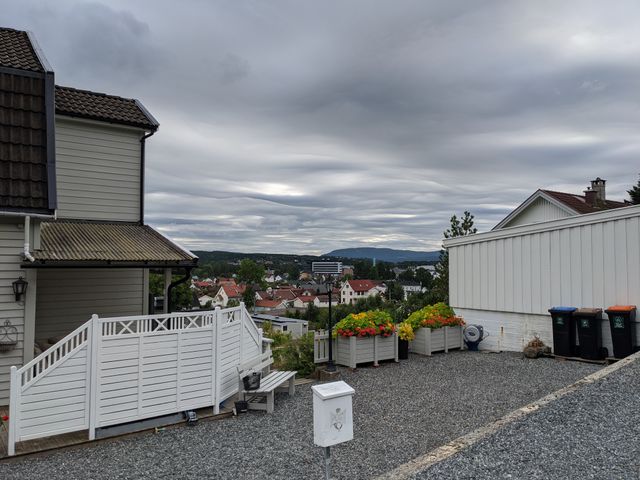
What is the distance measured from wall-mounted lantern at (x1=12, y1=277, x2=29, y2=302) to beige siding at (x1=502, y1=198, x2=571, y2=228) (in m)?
18.3

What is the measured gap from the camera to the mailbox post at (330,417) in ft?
11.0

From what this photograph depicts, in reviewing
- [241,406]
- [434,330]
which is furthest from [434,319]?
[241,406]

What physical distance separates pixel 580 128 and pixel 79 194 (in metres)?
16.2

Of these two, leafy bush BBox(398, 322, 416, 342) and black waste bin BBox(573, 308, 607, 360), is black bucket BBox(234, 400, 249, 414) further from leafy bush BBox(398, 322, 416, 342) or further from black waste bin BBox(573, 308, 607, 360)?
black waste bin BBox(573, 308, 607, 360)

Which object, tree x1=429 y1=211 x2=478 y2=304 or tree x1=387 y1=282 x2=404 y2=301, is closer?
tree x1=429 y1=211 x2=478 y2=304

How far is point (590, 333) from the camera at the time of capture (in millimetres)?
9523

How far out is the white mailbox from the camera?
3338 mm

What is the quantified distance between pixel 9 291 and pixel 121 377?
2575 mm

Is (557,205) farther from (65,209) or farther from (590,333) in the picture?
(65,209)

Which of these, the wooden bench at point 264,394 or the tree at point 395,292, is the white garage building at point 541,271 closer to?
the wooden bench at point 264,394

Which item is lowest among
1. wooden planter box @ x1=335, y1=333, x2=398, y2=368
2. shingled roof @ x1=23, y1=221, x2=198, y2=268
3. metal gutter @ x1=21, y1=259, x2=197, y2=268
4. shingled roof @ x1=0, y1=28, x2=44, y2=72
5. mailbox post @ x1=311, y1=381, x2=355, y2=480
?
wooden planter box @ x1=335, y1=333, x2=398, y2=368

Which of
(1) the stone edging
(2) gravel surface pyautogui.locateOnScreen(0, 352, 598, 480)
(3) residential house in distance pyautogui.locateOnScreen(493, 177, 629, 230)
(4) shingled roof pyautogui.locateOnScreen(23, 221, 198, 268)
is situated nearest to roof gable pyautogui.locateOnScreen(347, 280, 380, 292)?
(3) residential house in distance pyautogui.locateOnScreen(493, 177, 629, 230)

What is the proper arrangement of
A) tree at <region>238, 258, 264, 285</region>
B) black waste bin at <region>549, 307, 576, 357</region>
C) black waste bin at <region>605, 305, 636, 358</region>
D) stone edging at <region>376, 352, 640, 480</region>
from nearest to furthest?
stone edging at <region>376, 352, 640, 480</region>
black waste bin at <region>605, 305, 636, 358</region>
black waste bin at <region>549, 307, 576, 357</region>
tree at <region>238, 258, 264, 285</region>

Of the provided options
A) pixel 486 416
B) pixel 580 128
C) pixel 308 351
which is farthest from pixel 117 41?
pixel 580 128
